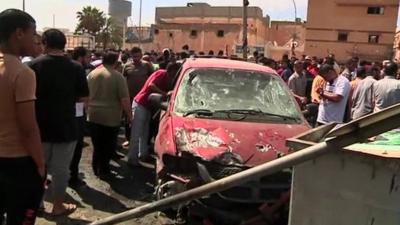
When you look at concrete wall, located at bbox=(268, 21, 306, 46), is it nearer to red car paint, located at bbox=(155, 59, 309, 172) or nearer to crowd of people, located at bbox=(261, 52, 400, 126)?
crowd of people, located at bbox=(261, 52, 400, 126)

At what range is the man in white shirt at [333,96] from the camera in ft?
24.6

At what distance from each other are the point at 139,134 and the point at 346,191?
5.17 metres

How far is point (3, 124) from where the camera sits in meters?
3.41

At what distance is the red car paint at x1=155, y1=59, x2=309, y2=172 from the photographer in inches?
190

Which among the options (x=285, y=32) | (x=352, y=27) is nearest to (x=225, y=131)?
(x=352, y=27)

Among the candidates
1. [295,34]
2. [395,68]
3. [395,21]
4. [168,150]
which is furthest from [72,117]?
[295,34]

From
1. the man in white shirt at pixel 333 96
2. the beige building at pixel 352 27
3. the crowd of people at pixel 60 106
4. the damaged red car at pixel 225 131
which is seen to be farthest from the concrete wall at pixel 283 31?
the damaged red car at pixel 225 131

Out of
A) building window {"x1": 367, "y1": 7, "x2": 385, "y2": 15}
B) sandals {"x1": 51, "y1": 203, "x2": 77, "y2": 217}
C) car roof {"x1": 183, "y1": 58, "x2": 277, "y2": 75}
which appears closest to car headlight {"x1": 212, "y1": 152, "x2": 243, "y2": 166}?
sandals {"x1": 51, "y1": 203, "x2": 77, "y2": 217}

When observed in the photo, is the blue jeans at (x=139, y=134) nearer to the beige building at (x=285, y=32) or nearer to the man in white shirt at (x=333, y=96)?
the man in white shirt at (x=333, y=96)

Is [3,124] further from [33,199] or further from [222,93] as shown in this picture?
[222,93]

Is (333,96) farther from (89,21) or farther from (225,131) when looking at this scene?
(89,21)

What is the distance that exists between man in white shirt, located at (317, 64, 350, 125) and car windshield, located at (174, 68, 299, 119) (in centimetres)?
141

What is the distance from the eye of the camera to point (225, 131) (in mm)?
5160

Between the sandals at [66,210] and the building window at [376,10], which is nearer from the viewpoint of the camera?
the sandals at [66,210]
